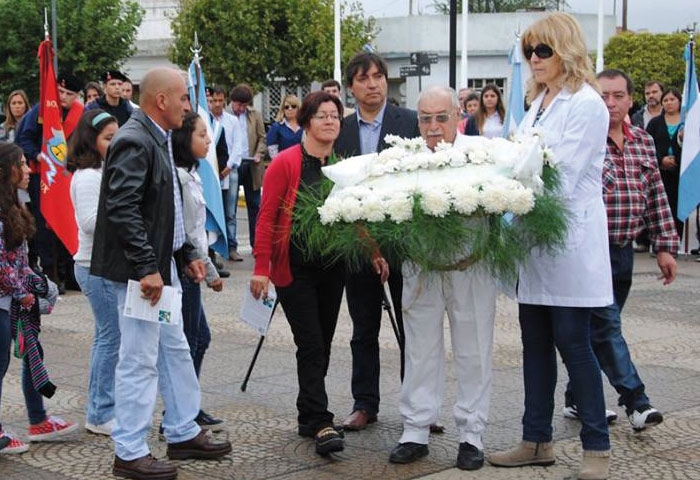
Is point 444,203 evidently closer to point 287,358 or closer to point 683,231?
point 287,358

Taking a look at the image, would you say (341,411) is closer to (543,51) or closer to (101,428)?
(101,428)

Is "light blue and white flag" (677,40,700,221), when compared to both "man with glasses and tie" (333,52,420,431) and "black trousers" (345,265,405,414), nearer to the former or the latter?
"man with glasses and tie" (333,52,420,431)

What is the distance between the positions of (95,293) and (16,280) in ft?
1.46

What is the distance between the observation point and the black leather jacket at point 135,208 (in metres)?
5.58

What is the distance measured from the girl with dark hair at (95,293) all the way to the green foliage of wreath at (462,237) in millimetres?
1580

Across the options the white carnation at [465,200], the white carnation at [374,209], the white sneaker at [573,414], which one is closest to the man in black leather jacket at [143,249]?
the white carnation at [374,209]

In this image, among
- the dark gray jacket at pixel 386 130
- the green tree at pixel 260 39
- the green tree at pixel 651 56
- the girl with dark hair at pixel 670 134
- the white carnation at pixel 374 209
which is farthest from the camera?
the green tree at pixel 651 56

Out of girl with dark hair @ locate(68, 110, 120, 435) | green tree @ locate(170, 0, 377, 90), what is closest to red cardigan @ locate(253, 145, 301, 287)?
girl with dark hair @ locate(68, 110, 120, 435)

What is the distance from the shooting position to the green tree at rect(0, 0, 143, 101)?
4156 cm

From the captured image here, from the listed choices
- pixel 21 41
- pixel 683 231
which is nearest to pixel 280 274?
pixel 683 231

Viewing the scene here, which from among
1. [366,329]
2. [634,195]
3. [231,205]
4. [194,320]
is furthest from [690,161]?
[194,320]

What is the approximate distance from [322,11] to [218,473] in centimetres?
3606

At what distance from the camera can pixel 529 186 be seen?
541 cm

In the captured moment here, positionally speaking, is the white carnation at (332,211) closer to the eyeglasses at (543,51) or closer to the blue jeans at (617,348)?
the eyeglasses at (543,51)
